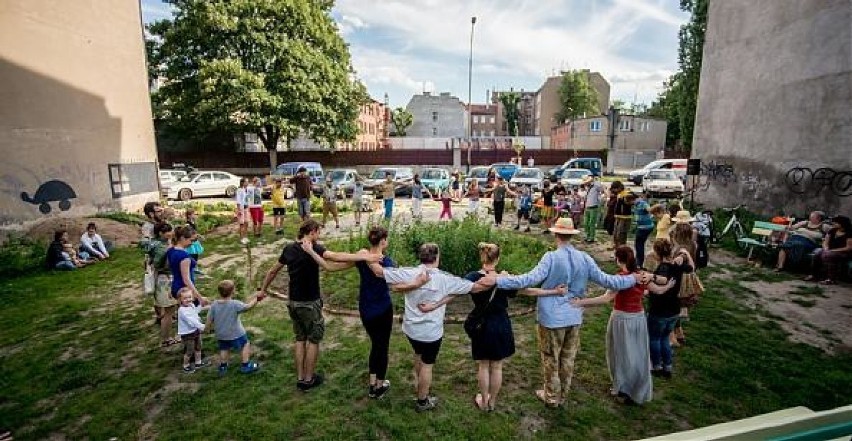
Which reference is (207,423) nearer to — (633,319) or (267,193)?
(633,319)

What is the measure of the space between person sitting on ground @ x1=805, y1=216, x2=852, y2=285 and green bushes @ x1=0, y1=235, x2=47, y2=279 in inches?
652

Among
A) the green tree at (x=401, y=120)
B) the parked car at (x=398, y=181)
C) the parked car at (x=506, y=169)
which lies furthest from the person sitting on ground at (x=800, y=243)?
the green tree at (x=401, y=120)

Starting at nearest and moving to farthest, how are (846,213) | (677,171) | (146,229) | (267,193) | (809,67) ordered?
(146,229) < (846,213) < (809,67) < (267,193) < (677,171)

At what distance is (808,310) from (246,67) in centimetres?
2761

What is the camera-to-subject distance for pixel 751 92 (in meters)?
14.4

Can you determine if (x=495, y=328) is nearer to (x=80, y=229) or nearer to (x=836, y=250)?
(x=836, y=250)

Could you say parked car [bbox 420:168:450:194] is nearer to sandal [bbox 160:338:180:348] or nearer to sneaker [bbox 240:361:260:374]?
sandal [bbox 160:338:180:348]

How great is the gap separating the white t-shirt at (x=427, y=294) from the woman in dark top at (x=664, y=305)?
2240mm

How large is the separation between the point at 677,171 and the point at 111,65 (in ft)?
91.6

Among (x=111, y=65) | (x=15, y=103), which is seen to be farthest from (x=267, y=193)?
(x=15, y=103)

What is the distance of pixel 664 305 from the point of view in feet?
15.7

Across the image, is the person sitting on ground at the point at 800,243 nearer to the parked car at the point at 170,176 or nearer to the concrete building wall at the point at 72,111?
the concrete building wall at the point at 72,111

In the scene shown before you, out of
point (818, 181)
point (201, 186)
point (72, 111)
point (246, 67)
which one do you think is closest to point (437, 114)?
point (246, 67)

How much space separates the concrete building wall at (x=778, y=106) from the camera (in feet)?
36.5
